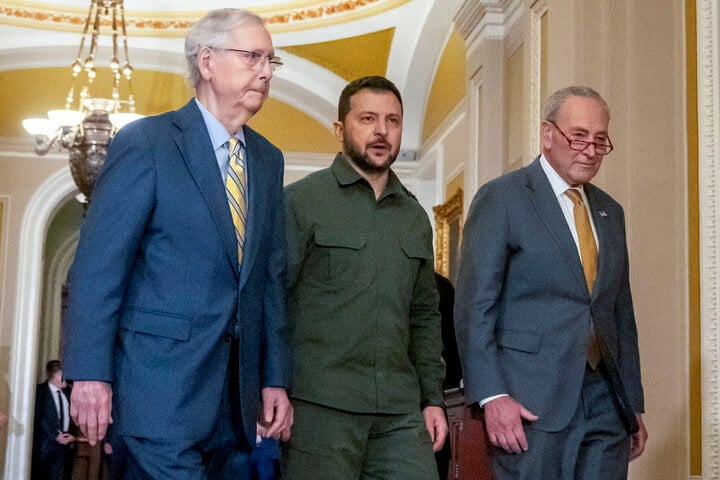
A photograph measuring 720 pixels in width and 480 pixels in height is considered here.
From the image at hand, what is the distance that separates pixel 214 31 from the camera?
251 cm

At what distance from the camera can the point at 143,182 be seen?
2.36 meters

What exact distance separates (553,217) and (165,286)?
1138 millimetres

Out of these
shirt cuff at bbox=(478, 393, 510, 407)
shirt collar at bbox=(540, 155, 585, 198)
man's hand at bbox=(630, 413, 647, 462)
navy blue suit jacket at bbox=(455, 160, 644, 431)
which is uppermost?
shirt collar at bbox=(540, 155, 585, 198)

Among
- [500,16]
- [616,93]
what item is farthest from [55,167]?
[616,93]

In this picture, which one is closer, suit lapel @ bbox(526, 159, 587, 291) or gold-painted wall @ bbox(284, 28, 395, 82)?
suit lapel @ bbox(526, 159, 587, 291)

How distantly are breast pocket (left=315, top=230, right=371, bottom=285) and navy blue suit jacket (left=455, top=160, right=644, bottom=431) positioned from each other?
0.92 ft

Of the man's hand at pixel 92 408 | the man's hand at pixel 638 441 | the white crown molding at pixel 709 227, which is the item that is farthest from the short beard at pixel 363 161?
the white crown molding at pixel 709 227

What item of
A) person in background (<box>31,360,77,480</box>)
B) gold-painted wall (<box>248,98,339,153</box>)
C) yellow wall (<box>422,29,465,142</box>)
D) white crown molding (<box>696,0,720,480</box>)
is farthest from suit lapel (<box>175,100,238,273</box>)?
gold-painted wall (<box>248,98,339,153</box>)

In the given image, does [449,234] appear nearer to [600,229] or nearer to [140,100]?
[140,100]

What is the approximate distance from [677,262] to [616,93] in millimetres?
765

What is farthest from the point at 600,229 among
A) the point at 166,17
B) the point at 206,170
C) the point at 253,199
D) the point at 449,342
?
the point at 166,17

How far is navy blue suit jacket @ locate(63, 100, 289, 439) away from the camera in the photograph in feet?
7.45

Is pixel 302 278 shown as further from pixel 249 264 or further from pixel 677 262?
pixel 677 262

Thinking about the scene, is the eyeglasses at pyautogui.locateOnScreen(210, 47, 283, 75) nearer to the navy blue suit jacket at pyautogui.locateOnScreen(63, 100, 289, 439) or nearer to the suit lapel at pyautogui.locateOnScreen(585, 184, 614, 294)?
the navy blue suit jacket at pyautogui.locateOnScreen(63, 100, 289, 439)
